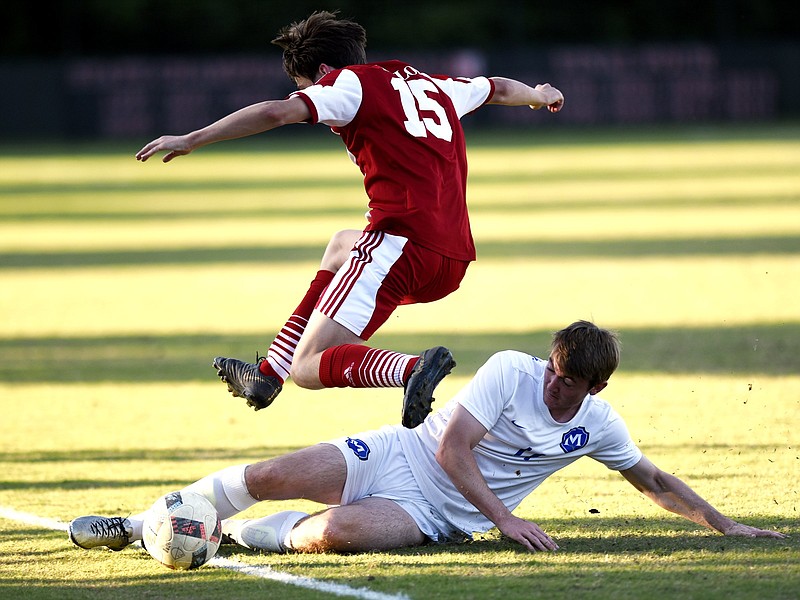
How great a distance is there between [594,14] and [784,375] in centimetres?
4268

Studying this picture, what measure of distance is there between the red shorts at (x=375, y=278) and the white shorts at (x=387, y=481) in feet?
2.07

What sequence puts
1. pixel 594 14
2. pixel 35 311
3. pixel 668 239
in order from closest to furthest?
pixel 35 311 → pixel 668 239 → pixel 594 14

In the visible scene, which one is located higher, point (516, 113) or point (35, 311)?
point (516, 113)

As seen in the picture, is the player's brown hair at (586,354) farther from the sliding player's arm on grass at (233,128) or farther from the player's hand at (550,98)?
the player's hand at (550,98)

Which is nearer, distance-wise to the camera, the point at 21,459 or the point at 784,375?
the point at 21,459

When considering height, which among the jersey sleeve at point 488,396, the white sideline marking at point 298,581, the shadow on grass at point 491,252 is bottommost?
the white sideline marking at point 298,581

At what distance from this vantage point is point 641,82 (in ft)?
148

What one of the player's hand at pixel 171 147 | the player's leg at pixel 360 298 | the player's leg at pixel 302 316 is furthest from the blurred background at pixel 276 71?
the player's hand at pixel 171 147

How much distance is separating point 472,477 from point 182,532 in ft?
4.49

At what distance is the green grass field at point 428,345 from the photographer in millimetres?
5691

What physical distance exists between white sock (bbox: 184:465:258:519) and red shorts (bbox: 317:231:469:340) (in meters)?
0.95

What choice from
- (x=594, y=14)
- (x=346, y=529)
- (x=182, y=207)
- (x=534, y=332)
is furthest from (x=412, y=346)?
(x=594, y=14)

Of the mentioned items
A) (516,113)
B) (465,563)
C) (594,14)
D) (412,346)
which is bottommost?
(465,563)

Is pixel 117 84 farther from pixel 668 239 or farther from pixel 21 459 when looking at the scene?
pixel 21 459
